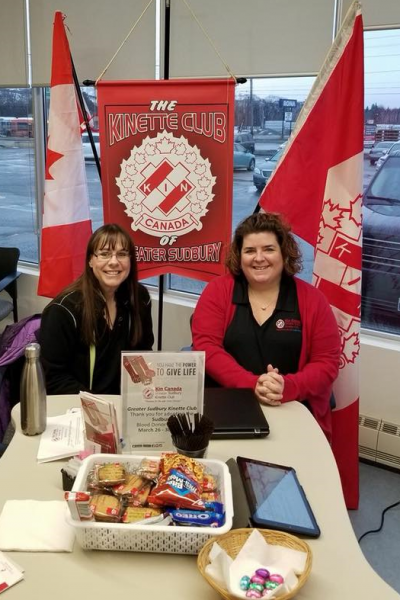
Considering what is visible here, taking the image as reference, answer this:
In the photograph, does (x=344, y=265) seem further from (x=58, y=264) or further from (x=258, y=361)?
(x=58, y=264)

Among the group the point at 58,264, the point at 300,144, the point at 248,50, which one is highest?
the point at 248,50

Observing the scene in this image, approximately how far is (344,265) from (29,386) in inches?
55.3

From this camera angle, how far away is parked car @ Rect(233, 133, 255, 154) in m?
3.10

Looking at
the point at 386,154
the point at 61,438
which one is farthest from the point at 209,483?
the point at 386,154

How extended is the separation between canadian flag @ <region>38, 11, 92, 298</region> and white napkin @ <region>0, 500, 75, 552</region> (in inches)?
69.8

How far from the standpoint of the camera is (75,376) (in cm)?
→ 203

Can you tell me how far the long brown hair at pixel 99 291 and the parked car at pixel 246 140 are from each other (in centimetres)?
132

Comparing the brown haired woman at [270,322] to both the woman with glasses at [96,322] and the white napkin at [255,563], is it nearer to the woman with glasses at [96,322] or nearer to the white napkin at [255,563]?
the woman with glasses at [96,322]

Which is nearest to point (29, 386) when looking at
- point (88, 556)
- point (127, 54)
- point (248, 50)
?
point (88, 556)

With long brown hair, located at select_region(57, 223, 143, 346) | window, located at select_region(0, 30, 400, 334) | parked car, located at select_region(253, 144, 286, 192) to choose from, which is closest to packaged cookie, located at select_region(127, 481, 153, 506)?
long brown hair, located at select_region(57, 223, 143, 346)

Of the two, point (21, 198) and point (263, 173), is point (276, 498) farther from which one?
point (21, 198)

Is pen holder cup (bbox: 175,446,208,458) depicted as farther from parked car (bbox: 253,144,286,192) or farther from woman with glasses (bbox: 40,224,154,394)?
parked car (bbox: 253,144,286,192)

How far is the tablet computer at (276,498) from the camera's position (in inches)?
43.6

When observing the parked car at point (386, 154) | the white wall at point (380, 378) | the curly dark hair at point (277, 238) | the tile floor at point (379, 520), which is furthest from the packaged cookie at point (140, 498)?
the parked car at point (386, 154)
